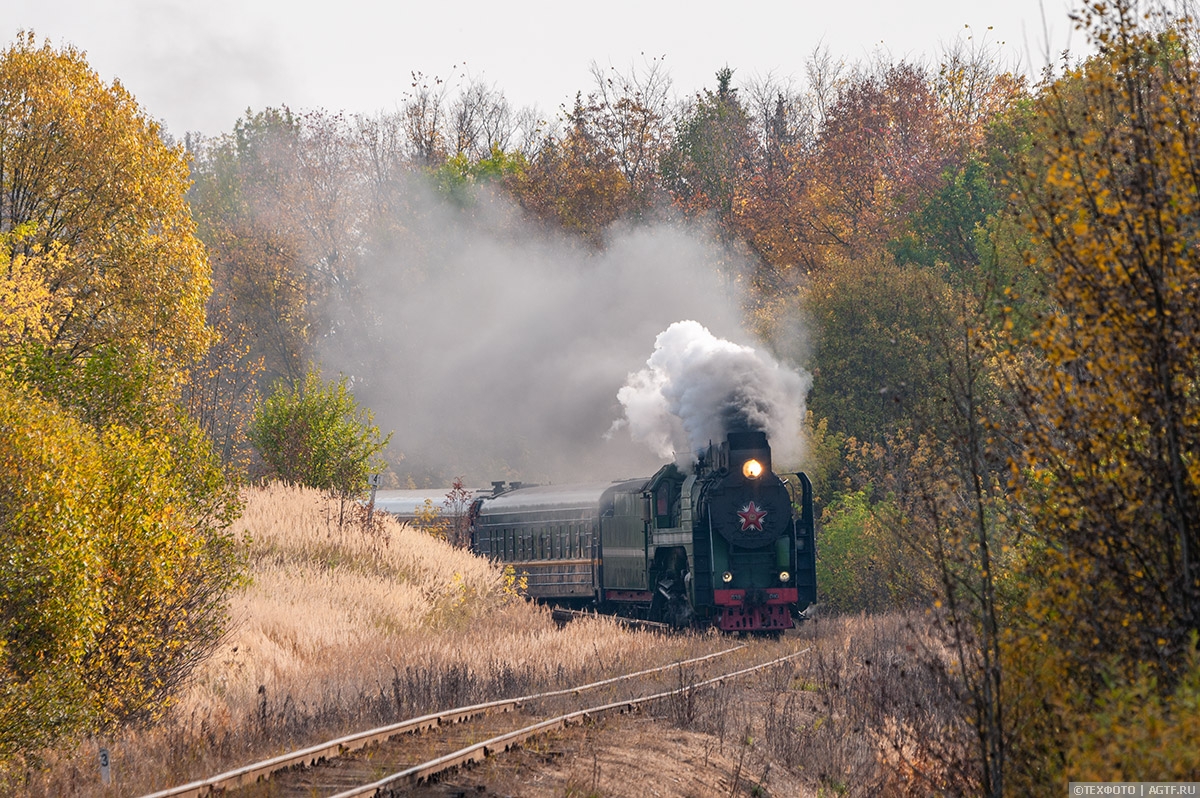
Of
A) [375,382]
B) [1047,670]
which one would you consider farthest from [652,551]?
[375,382]

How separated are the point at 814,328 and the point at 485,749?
31089 millimetres

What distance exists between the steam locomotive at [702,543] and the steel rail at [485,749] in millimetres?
5906

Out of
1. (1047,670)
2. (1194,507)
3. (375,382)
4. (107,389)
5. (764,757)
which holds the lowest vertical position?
(764,757)

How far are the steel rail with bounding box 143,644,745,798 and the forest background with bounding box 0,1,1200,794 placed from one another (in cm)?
314

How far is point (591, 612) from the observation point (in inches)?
1072

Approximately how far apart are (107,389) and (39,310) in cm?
361

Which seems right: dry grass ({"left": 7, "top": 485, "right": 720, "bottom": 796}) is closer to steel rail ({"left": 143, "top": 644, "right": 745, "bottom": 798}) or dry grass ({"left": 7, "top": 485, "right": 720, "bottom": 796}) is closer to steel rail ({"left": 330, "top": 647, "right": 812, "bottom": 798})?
steel rail ({"left": 143, "top": 644, "right": 745, "bottom": 798})

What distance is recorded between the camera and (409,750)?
11.2 meters

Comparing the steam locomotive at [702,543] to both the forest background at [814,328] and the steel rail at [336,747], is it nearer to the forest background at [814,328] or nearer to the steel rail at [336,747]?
the forest background at [814,328]

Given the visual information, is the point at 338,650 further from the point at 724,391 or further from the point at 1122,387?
the point at 1122,387

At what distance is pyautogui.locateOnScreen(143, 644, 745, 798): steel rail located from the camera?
916 cm

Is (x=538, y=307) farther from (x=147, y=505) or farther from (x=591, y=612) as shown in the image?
(x=147, y=505)

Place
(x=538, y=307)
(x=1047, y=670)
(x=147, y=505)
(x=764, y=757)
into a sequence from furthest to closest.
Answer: (x=538, y=307) < (x=147, y=505) < (x=764, y=757) < (x=1047, y=670)

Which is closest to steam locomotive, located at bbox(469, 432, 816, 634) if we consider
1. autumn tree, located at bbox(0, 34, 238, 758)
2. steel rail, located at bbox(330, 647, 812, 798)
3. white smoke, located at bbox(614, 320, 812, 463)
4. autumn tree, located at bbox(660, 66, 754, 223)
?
white smoke, located at bbox(614, 320, 812, 463)
